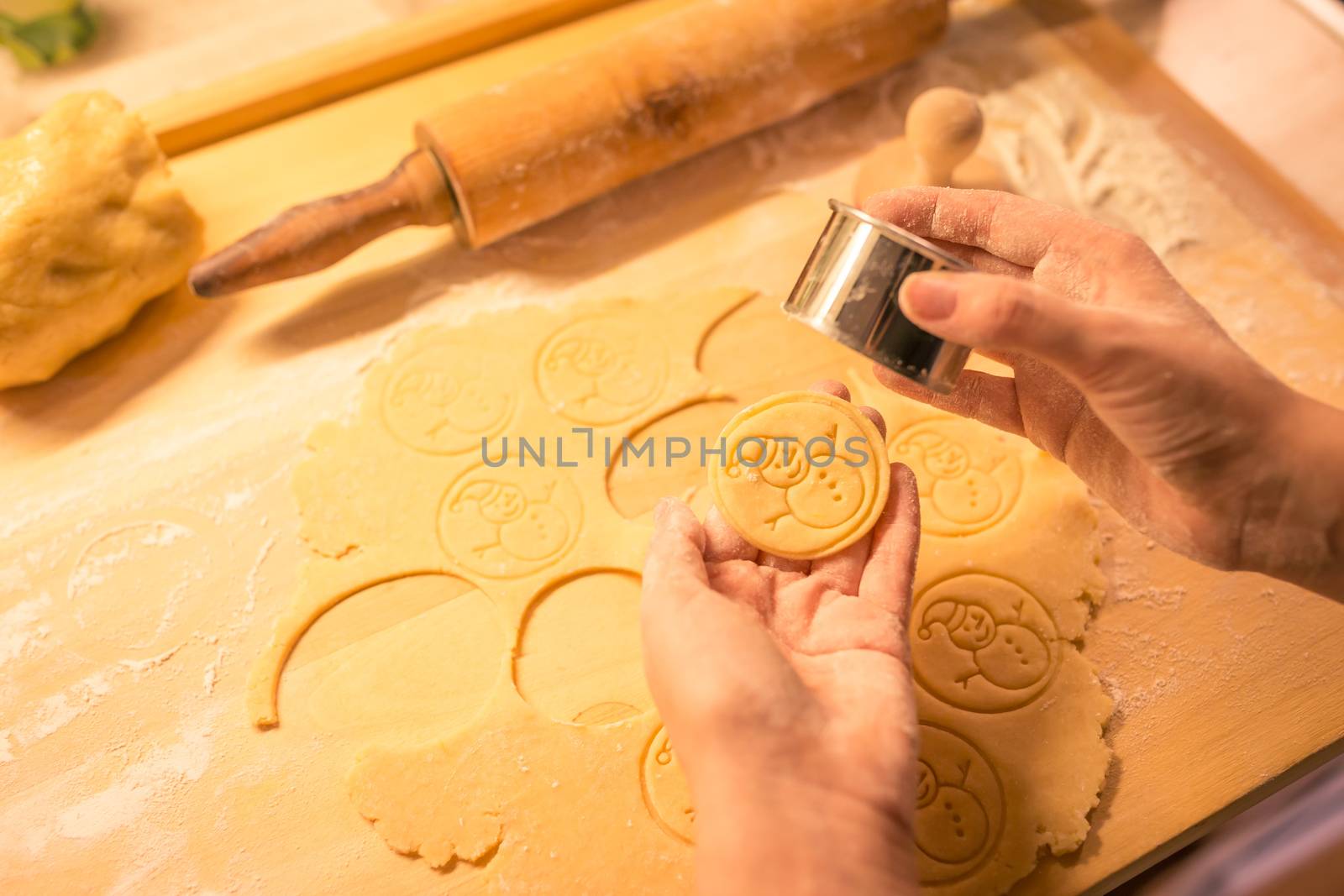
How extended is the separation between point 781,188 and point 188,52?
170 centimetres

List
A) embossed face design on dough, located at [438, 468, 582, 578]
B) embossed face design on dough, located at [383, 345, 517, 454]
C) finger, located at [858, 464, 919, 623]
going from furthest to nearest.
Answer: embossed face design on dough, located at [383, 345, 517, 454]
embossed face design on dough, located at [438, 468, 582, 578]
finger, located at [858, 464, 919, 623]

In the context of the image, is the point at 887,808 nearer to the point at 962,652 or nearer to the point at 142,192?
the point at 962,652

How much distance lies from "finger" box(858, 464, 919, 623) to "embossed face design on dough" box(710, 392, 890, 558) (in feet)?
0.11

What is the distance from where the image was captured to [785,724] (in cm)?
122

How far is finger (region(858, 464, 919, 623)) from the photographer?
1.44m

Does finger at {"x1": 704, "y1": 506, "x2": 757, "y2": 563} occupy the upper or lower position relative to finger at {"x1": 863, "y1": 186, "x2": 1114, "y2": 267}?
lower

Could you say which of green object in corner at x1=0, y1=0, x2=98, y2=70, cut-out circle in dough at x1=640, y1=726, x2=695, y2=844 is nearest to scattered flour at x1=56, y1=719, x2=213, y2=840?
cut-out circle in dough at x1=640, y1=726, x2=695, y2=844

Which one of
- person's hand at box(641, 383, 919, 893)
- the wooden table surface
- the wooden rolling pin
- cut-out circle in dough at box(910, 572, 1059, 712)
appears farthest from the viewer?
the wooden table surface

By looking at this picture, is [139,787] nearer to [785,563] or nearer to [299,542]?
[299,542]

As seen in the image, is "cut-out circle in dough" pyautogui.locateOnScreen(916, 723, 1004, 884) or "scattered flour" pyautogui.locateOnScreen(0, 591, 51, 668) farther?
"scattered flour" pyautogui.locateOnScreen(0, 591, 51, 668)

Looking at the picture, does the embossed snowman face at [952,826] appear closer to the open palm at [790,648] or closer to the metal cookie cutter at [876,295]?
the open palm at [790,648]

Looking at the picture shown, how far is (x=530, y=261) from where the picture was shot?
2.12 m

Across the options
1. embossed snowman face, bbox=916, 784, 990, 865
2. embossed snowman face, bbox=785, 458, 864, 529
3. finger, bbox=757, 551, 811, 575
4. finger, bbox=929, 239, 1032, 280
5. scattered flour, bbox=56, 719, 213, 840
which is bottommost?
scattered flour, bbox=56, 719, 213, 840

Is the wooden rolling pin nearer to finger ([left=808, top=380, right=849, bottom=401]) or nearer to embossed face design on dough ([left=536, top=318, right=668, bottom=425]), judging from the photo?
embossed face design on dough ([left=536, top=318, right=668, bottom=425])
